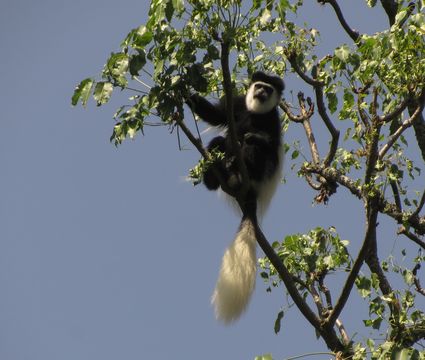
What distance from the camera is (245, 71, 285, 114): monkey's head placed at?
4680 millimetres

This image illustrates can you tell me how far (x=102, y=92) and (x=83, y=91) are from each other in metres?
0.07

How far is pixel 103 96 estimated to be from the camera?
2.68 m

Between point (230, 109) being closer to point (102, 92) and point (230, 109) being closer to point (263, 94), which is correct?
point (102, 92)

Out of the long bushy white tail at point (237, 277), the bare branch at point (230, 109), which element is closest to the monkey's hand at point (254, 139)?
the long bushy white tail at point (237, 277)

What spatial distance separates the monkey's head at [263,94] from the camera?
184 inches

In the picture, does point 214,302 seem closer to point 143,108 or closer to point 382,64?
point 143,108

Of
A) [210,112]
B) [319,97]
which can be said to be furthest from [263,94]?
[319,97]

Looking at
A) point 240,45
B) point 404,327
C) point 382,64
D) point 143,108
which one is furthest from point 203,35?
point 404,327

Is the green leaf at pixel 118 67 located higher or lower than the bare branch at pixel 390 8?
lower

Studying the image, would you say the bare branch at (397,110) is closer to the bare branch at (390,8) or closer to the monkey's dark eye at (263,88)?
the bare branch at (390,8)

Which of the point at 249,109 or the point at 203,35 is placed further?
the point at 249,109

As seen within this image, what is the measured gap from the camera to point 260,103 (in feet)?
15.4

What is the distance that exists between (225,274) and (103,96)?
170 centimetres

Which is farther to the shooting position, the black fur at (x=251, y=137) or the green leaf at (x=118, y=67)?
the black fur at (x=251, y=137)
